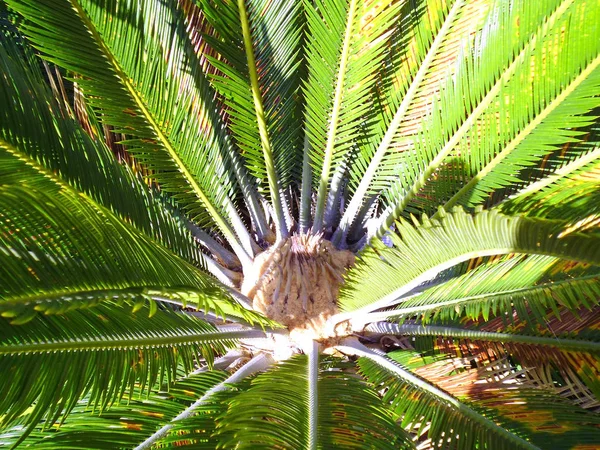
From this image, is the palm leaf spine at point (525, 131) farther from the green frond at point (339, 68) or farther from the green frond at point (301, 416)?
the green frond at point (301, 416)

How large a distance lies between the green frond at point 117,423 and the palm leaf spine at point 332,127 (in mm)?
1079

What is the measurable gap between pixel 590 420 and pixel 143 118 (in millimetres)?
2052

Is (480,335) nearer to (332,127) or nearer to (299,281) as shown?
(299,281)

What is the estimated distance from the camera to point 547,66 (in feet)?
7.14

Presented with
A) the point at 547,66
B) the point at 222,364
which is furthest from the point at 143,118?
the point at 547,66

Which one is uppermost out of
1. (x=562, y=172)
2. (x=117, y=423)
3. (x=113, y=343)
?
(x=562, y=172)

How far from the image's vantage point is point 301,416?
70.3 inches

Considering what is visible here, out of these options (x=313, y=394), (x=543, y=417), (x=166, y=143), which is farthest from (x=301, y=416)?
(x=166, y=143)

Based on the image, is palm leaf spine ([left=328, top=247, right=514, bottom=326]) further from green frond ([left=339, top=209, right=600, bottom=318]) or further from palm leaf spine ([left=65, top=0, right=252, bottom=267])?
palm leaf spine ([left=65, top=0, right=252, bottom=267])

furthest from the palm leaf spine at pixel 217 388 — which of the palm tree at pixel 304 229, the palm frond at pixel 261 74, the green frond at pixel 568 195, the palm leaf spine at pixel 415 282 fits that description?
the green frond at pixel 568 195

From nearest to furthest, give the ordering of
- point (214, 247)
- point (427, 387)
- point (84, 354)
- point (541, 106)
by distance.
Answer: point (84, 354)
point (427, 387)
point (541, 106)
point (214, 247)

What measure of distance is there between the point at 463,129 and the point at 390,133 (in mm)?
358

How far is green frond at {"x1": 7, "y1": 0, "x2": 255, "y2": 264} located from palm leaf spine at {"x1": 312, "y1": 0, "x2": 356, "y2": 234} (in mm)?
399

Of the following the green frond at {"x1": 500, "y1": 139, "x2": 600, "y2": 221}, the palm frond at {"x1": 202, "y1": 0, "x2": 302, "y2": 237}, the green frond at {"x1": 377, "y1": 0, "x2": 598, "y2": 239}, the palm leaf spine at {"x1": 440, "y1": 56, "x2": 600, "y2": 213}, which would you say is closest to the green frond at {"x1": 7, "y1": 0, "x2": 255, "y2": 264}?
the palm frond at {"x1": 202, "y1": 0, "x2": 302, "y2": 237}
